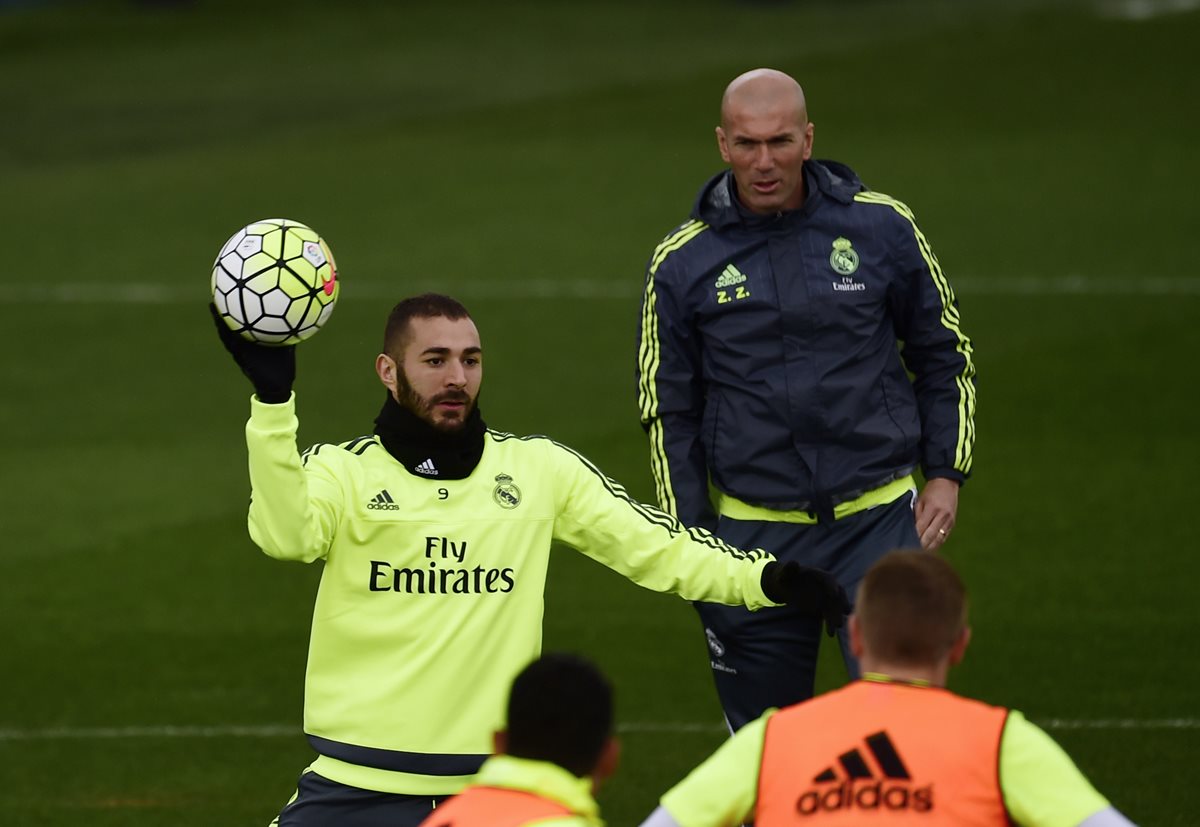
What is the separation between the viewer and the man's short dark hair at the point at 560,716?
14.8ft

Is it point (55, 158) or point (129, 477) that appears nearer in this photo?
point (129, 477)

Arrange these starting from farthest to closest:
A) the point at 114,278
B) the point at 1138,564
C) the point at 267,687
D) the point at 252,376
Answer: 1. the point at 114,278
2. the point at 1138,564
3. the point at 267,687
4. the point at 252,376

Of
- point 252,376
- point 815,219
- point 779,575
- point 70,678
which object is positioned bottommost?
point 70,678

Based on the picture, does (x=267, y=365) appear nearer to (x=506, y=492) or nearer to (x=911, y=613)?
(x=506, y=492)

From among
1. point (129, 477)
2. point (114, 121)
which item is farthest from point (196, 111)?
point (129, 477)

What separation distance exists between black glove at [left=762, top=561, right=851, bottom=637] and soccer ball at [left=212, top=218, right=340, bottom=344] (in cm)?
159

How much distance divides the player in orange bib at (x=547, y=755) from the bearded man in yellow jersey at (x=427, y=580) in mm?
1735

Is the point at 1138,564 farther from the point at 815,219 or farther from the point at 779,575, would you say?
the point at 779,575

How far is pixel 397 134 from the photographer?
97.7ft

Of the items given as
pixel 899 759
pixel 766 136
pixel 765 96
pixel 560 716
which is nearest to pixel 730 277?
pixel 766 136

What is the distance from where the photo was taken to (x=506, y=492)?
6543mm

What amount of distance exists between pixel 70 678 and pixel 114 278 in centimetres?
1104

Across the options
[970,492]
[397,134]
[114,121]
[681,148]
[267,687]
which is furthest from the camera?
[114,121]

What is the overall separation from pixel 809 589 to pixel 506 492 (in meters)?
0.98
